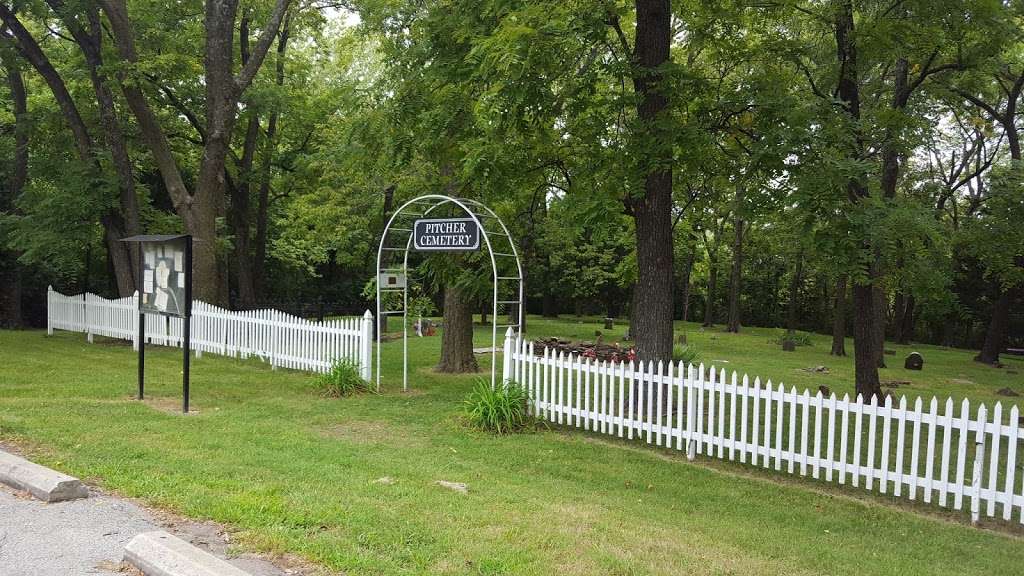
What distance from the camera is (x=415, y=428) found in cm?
846

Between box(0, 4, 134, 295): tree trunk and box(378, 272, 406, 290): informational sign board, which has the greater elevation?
box(0, 4, 134, 295): tree trunk

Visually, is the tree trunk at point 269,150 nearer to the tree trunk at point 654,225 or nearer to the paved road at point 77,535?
the tree trunk at point 654,225

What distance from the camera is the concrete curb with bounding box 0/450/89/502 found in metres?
5.03

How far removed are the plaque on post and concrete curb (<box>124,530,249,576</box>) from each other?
460cm

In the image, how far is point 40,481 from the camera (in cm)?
514

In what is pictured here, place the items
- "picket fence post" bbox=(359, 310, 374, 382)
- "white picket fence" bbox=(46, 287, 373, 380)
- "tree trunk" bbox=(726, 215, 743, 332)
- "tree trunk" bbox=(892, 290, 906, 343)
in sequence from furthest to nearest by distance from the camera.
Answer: "tree trunk" bbox=(892, 290, 906, 343) < "tree trunk" bbox=(726, 215, 743, 332) < "white picket fence" bbox=(46, 287, 373, 380) < "picket fence post" bbox=(359, 310, 374, 382)

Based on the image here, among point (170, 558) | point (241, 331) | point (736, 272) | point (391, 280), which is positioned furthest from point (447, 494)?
point (736, 272)

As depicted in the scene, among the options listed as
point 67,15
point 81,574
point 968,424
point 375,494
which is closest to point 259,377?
point 375,494

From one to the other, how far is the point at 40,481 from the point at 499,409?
4715mm

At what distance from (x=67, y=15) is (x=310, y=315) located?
13.0 metres

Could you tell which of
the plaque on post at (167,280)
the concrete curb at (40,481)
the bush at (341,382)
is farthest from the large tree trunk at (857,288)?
the concrete curb at (40,481)

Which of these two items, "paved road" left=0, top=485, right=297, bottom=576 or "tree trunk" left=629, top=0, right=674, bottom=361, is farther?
"tree trunk" left=629, top=0, right=674, bottom=361

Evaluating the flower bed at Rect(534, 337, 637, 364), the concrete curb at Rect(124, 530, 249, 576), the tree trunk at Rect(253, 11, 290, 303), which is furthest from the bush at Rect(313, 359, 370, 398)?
the tree trunk at Rect(253, 11, 290, 303)

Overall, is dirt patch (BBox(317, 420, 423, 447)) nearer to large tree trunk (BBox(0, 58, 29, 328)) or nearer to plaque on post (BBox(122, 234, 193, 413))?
plaque on post (BBox(122, 234, 193, 413))
